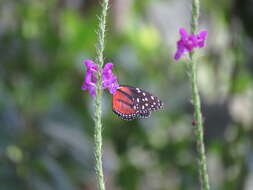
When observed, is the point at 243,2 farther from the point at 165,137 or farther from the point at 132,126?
the point at 165,137

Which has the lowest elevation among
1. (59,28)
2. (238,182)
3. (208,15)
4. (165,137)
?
(238,182)

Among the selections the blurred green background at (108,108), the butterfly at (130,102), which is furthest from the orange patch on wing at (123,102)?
the blurred green background at (108,108)

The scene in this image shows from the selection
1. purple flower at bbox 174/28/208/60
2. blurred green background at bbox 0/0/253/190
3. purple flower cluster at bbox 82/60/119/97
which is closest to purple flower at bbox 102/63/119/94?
purple flower cluster at bbox 82/60/119/97

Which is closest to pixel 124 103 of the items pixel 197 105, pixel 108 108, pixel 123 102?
pixel 123 102

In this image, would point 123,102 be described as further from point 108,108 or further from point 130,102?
point 108,108

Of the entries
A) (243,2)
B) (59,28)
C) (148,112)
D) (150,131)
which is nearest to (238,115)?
(150,131)

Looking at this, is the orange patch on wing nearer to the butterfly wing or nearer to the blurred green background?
the butterfly wing
